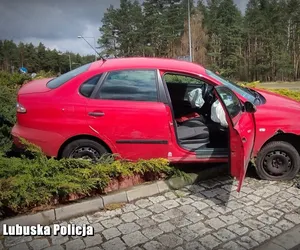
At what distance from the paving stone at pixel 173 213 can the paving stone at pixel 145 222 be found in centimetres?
23

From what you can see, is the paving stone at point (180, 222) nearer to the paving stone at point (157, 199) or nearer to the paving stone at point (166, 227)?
the paving stone at point (166, 227)

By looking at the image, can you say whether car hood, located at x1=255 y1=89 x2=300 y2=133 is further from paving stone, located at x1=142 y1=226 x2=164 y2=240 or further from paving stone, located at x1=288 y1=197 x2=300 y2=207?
paving stone, located at x1=142 y1=226 x2=164 y2=240

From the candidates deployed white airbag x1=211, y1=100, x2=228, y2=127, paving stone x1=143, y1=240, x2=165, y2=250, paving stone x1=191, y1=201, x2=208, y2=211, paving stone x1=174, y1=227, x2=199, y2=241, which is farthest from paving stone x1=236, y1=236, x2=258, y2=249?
deployed white airbag x1=211, y1=100, x2=228, y2=127

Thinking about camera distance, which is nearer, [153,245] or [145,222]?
[153,245]

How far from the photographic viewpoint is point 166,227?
124 inches

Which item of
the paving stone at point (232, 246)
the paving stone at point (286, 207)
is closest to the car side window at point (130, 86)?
the paving stone at point (232, 246)

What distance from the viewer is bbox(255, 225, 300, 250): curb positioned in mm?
2885

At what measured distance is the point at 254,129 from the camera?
394 centimetres

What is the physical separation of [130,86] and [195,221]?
1.94 metres

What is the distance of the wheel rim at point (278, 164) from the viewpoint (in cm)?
419

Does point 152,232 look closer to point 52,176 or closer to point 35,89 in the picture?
point 52,176

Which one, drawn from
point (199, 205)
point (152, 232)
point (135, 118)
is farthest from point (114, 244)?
point (135, 118)

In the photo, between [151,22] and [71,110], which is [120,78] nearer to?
[71,110]

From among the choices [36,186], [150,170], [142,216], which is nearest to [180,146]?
[150,170]
